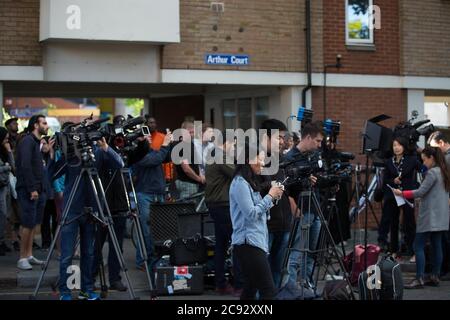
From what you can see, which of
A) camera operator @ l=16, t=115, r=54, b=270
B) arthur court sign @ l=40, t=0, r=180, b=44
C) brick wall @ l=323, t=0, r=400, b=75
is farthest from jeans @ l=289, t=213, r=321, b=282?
brick wall @ l=323, t=0, r=400, b=75

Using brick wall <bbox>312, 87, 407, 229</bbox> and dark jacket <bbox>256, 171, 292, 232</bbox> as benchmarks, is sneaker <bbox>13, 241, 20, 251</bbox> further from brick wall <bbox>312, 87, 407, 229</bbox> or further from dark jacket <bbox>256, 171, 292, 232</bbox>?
brick wall <bbox>312, 87, 407, 229</bbox>

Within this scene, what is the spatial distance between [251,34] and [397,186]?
4.52 metres

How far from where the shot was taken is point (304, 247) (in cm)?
986

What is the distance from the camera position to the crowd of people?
27.6ft

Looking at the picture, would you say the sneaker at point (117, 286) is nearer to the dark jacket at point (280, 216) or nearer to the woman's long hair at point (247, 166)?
the dark jacket at point (280, 216)

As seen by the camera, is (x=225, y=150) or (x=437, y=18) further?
(x=437, y=18)

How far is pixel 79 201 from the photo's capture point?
9.93 metres

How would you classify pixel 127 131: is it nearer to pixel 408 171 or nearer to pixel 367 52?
pixel 408 171

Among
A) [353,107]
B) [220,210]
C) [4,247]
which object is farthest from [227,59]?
[220,210]

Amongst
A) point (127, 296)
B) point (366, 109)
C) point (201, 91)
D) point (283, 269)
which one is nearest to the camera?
point (283, 269)

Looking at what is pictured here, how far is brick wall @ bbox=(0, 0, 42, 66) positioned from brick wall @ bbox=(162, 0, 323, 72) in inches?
90.4
